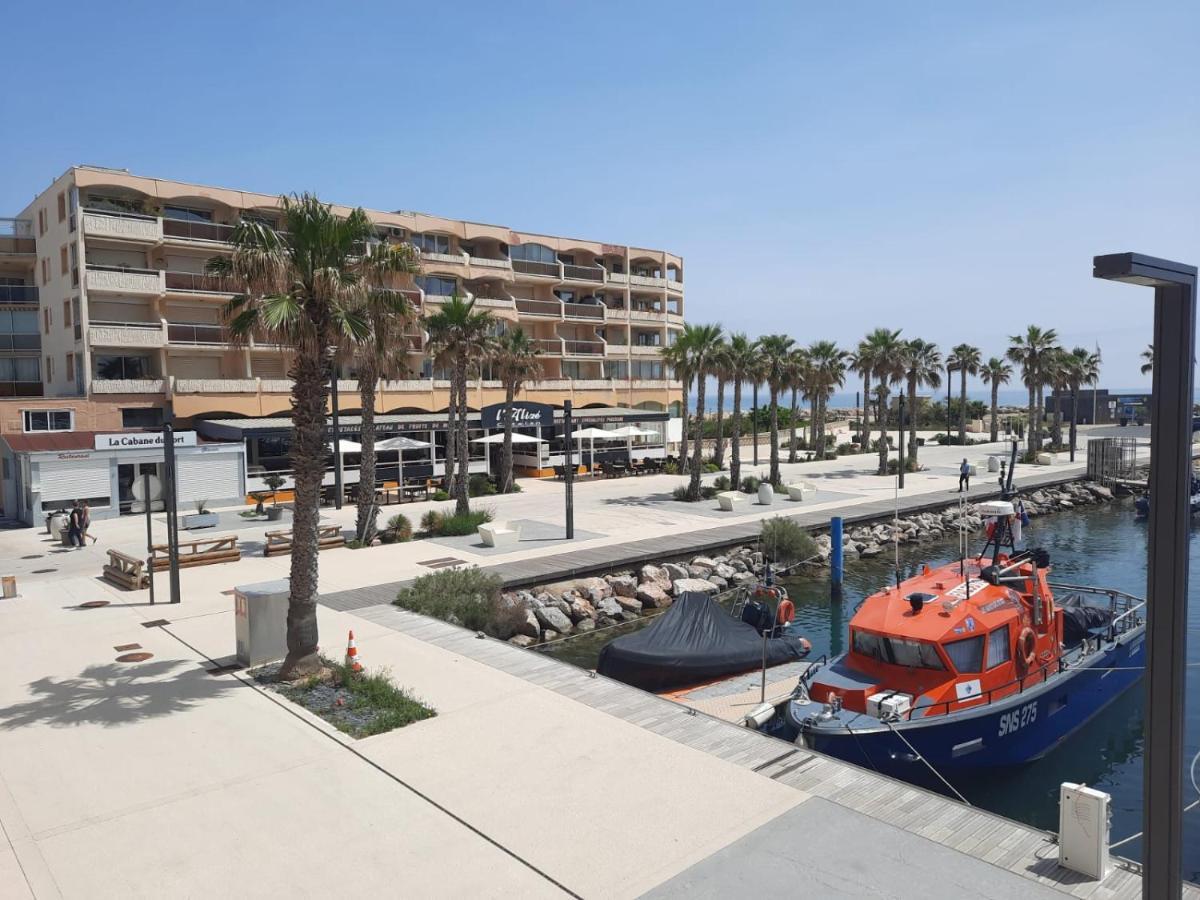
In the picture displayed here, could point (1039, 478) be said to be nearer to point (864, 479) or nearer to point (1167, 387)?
point (864, 479)

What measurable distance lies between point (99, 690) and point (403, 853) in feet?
26.7

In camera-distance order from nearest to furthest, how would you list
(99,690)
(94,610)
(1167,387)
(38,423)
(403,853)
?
1. (1167,387)
2. (403,853)
3. (99,690)
4. (94,610)
5. (38,423)

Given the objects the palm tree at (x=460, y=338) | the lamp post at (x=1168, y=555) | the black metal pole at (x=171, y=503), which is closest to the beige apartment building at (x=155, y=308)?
the palm tree at (x=460, y=338)

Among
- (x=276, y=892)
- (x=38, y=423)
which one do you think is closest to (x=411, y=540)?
(x=38, y=423)

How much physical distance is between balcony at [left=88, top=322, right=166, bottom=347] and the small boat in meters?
35.8

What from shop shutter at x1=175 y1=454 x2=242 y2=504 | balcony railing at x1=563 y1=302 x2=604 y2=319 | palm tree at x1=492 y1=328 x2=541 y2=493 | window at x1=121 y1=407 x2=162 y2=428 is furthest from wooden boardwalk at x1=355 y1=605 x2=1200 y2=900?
balcony railing at x1=563 y1=302 x2=604 y2=319

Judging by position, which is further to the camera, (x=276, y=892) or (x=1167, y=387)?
(x=276, y=892)

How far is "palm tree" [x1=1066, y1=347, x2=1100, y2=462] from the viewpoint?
61.9 meters

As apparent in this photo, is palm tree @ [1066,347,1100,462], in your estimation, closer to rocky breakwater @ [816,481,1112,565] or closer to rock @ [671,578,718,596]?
rocky breakwater @ [816,481,1112,565]

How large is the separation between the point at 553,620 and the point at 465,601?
3.01m

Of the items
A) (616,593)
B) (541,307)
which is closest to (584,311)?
(541,307)

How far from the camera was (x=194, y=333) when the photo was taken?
137 ft

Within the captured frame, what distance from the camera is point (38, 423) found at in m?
36.8

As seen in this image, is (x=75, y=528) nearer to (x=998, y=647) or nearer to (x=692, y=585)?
(x=692, y=585)
